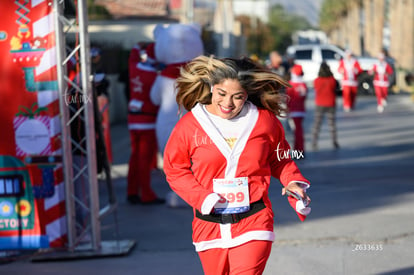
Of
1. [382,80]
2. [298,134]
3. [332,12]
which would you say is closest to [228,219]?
[298,134]

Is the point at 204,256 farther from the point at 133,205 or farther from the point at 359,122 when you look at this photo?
the point at 359,122

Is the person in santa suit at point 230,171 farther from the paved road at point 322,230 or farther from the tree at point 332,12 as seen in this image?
the tree at point 332,12

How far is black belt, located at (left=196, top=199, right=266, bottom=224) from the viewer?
12.5 ft

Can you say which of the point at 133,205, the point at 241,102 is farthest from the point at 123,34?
the point at 241,102

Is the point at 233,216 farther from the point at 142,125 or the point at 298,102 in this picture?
the point at 298,102

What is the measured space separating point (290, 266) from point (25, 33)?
2.95m

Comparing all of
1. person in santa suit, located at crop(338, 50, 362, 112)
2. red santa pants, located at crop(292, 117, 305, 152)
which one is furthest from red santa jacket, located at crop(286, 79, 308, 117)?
person in santa suit, located at crop(338, 50, 362, 112)

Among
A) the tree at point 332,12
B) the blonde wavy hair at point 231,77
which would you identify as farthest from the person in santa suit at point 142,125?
the tree at point 332,12

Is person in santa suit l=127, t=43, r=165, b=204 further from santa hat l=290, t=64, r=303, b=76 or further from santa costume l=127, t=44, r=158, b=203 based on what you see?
santa hat l=290, t=64, r=303, b=76

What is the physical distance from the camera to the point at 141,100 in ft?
29.6

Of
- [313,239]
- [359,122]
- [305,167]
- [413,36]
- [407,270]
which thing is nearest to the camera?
[407,270]

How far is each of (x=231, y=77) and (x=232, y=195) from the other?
0.64m

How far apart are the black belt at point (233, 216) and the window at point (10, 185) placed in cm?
280

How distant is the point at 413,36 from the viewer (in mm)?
38719
